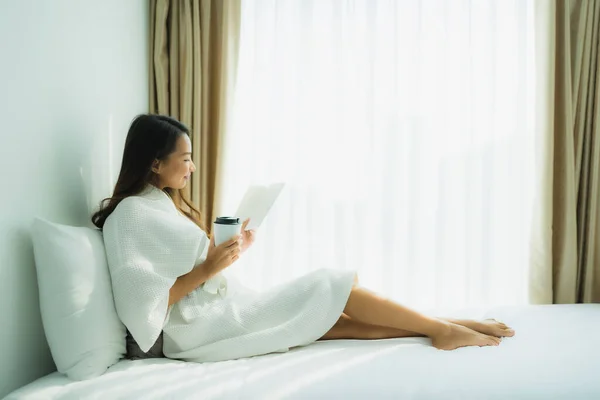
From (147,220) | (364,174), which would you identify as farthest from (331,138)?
(147,220)

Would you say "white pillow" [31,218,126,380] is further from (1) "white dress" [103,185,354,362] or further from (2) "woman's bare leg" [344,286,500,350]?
(2) "woman's bare leg" [344,286,500,350]

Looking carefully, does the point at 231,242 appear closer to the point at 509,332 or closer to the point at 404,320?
the point at 404,320

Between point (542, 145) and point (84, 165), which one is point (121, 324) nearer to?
point (84, 165)

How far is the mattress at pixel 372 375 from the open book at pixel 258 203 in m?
0.47

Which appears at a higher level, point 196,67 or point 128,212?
point 196,67

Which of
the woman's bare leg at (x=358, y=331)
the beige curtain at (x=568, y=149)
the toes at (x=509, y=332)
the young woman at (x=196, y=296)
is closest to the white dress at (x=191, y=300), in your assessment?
the young woman at (x=196, y=296)

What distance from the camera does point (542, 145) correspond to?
2.29 meters

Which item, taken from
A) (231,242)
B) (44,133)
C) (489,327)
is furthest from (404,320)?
(44,133)

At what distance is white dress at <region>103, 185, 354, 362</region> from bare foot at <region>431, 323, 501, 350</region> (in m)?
0.33

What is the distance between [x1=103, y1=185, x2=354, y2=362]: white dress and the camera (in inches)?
56.8

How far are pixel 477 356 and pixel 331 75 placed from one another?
152cm

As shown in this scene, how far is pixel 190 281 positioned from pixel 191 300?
0.30ft

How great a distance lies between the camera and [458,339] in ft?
5.15

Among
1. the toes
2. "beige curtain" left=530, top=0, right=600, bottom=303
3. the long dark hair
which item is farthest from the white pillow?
"beige curtain" left=530, top=0, right=600, bottom=303
